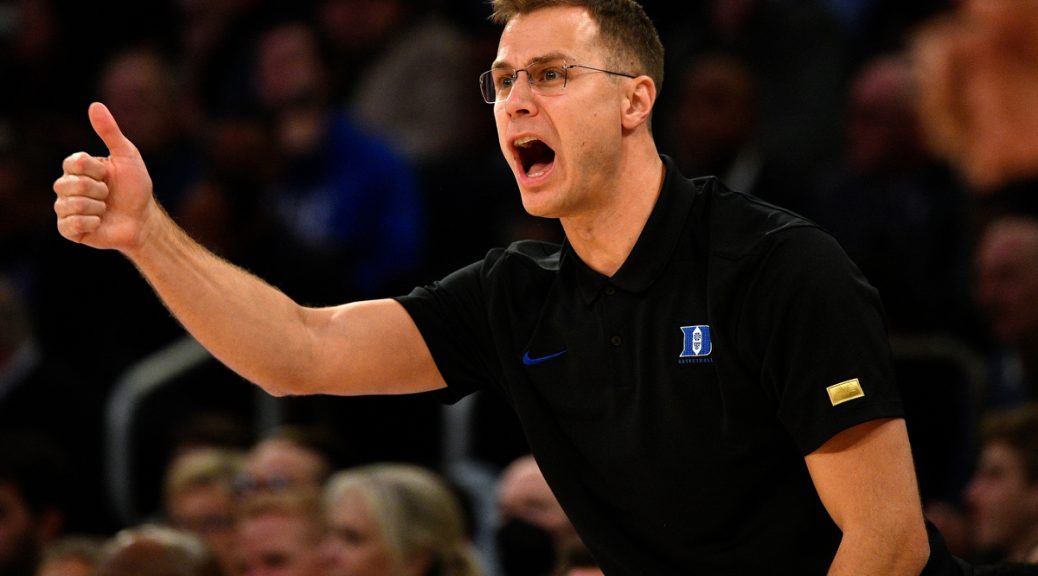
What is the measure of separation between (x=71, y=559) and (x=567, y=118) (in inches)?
126

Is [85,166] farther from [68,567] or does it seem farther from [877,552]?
[68,567]

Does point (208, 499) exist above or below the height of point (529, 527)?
above

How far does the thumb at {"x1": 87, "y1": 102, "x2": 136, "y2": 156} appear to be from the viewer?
3016mm

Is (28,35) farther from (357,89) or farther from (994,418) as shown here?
(994,418)

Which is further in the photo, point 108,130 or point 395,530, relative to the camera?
point 395,530

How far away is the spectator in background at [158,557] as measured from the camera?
16.8 feet

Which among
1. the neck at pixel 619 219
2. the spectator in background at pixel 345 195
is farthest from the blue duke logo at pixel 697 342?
the spectator in background at pixel 345 195

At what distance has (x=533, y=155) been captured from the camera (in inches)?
131

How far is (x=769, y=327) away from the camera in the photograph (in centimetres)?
292

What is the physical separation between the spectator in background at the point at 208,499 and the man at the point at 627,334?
9.79 ft

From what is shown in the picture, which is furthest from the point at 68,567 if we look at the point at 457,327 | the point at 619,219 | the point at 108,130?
the point at 619,219

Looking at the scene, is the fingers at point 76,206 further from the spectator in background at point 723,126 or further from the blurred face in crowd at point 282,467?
the spectator in background at point 723,126

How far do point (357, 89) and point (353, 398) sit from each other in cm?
232

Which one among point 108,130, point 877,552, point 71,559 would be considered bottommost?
point 71,559
